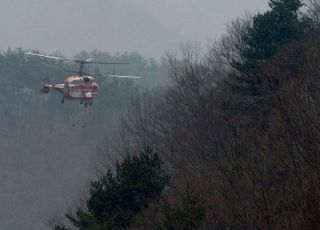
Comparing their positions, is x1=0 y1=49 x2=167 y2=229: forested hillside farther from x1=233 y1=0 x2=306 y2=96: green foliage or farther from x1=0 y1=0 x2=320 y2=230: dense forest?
x1=233 y1=0 x2=306 y2=96: green foliage

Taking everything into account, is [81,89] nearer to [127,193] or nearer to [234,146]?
[234,146]

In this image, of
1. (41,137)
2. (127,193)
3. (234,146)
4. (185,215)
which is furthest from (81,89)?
(41,137)

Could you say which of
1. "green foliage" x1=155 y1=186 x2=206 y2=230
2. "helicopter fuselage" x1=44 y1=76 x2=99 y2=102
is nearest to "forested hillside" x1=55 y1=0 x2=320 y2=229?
"green foliage" x1=155 y1=186 x2=206 y2=230

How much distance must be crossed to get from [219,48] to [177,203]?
28086 millimetres

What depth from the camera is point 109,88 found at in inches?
3944

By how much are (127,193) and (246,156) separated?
10.8ft

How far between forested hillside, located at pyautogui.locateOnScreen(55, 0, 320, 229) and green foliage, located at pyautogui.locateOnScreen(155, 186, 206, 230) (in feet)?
0.05

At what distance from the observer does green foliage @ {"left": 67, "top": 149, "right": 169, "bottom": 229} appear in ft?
79.3

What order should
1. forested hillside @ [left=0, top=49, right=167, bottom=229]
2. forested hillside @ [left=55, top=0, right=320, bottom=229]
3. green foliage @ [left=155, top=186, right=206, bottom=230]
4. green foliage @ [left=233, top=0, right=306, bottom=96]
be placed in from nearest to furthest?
green foliage @ [left=155, top=186, right=206, bottom=230], forested hillside @ [left=55, top=0, right=320, bottom=229], green foliage @ [left=233, top=0, right=306, bottom=96], forested hillside @ [left=0, top=49, right=167, bottom=229]

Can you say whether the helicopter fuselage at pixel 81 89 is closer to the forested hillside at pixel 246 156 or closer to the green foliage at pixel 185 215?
the forested hillside at pixel 246 156

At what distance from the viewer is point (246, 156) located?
86.4 ft

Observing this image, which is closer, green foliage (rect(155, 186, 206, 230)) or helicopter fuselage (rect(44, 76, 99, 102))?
green foliage (rect(155, 186, 206, 230))

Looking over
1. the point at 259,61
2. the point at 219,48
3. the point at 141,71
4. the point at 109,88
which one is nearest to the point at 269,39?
the point at 259,61

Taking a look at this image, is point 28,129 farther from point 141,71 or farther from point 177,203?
point 177,203
